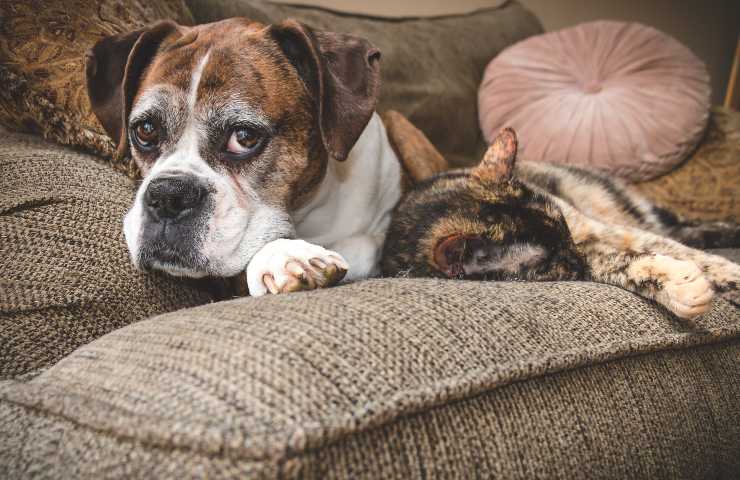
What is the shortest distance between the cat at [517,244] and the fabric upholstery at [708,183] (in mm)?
1314

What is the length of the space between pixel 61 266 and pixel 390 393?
0.76 metres

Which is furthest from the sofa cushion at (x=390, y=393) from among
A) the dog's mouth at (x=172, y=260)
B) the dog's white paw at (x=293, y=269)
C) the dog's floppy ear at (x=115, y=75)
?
the dog's floppy ear at (x=115, y=75)

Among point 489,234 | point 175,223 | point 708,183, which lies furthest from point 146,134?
point 708,183

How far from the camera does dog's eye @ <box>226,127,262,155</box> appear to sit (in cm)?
137

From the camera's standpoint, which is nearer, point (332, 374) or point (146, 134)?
point (332, 374)

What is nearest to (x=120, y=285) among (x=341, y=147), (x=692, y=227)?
(x=341, y=147)

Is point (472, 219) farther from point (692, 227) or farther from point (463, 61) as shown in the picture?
point (463, 61)

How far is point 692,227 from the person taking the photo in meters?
2.23

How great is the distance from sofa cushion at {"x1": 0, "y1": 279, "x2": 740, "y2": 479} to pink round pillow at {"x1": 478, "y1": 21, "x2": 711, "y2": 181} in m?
1.68

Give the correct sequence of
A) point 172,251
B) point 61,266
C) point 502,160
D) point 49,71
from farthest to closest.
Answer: point 502,160, point 49,71, point 172,251, point 61,266

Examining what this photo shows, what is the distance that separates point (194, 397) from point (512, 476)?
452mm

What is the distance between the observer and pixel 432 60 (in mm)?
2850

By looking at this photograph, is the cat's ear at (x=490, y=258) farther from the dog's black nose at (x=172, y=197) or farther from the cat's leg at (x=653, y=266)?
the dog's black nose at (x=172, y=197)

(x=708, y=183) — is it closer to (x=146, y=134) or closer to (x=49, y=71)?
(x=146, y=134)
